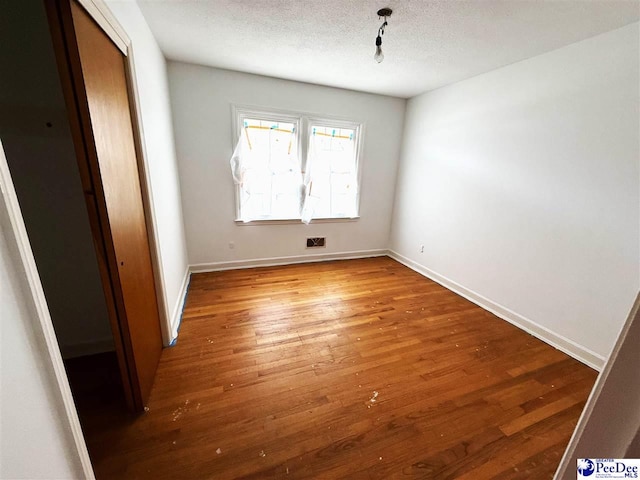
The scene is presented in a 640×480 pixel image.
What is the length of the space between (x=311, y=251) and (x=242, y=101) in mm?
2117

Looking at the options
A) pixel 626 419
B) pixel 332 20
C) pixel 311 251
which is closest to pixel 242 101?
pixel 332 20

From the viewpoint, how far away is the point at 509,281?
7.91ft

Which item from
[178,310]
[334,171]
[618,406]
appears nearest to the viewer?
[618,406]

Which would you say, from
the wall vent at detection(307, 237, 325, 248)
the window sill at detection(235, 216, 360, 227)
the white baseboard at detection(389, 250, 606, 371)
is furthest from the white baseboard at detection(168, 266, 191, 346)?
the white baseboard at detection(389, 250, 606, 371)

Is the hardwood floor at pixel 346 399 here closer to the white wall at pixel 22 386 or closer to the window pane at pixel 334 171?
the white wall at pixel 22 386

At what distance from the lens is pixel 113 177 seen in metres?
1.17

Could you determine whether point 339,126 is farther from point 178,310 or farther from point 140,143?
point 178,310

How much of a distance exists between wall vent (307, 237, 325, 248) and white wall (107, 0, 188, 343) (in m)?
1.66

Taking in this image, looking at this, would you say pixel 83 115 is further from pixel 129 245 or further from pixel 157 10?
pixel 157 10

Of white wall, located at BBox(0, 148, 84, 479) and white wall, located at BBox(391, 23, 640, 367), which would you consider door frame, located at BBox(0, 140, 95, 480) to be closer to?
white wall, located at BBox(0, 148, 84, 479)

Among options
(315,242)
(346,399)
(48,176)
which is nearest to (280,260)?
(315,242)

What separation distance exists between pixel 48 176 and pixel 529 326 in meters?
3.78

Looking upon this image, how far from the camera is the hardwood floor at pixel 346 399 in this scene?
1189 mm

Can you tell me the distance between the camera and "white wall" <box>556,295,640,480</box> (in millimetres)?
413
